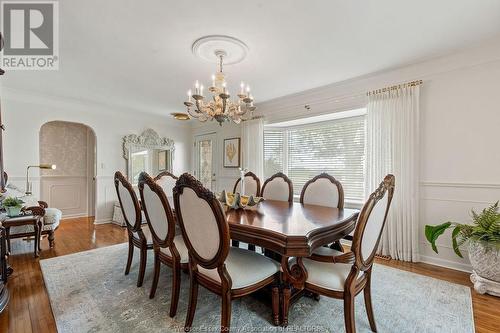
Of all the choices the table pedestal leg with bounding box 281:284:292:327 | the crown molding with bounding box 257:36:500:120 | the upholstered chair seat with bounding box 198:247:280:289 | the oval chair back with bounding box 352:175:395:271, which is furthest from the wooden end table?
the crown molding with bounding box 257:36:500:120

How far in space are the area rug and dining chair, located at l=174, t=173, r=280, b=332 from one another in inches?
8.9

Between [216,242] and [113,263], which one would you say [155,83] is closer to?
[113,263]

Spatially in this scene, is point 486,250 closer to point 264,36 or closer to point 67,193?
point 264,36

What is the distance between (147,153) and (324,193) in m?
4.34

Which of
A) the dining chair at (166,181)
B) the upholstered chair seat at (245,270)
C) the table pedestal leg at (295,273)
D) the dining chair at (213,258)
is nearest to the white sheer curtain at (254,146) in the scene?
the dining chair at (166,181)

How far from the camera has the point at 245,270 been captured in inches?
61.9

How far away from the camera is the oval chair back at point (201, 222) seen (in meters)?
1.38

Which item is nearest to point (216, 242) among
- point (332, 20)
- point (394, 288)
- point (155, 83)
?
point (394, 288)

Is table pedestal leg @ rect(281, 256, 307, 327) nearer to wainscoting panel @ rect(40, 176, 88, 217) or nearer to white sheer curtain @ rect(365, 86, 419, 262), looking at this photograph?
white sheer curtain @ rect(365, 86, 419, 262)

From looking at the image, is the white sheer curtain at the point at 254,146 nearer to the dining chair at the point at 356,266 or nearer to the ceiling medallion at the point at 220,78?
the ceiling medallion at the point at 220,78

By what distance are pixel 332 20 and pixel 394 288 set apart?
243cm

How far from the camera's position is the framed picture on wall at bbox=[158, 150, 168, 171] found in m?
5.85

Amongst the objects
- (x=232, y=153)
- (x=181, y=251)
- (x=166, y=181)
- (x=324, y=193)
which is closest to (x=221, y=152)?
(x=232, y=153)

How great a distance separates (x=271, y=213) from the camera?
6.93 ft
